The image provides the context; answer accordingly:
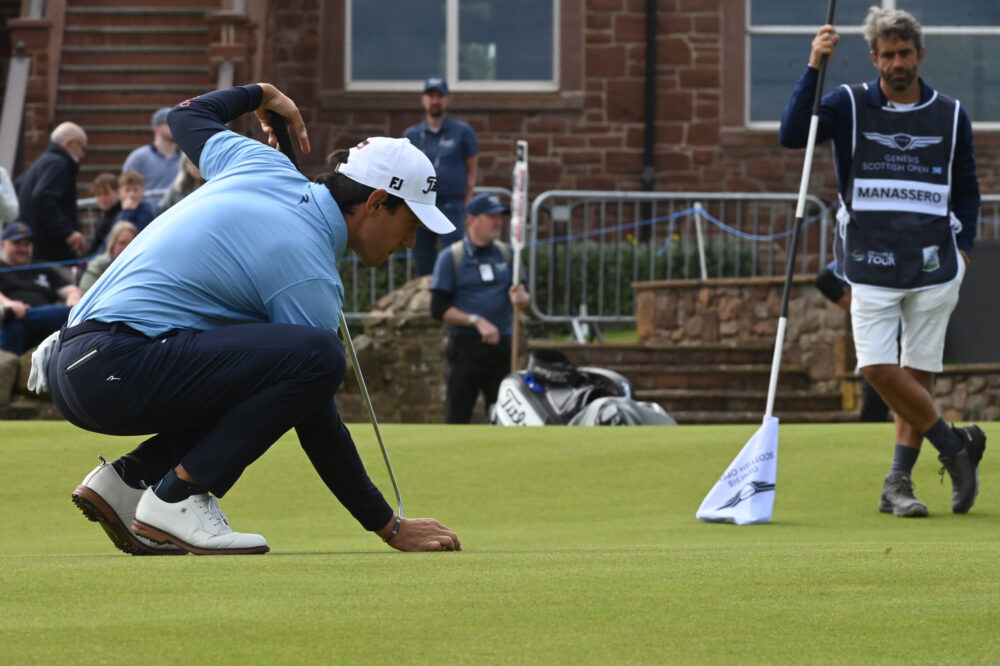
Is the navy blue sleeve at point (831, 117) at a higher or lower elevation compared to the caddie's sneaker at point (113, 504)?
Answer: higher

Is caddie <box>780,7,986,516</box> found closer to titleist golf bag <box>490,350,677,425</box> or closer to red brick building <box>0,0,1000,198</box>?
titleist golf bag <box>490,350,677,425</box>

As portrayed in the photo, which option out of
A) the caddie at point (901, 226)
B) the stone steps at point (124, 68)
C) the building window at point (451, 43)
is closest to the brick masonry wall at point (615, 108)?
the building window at point (451, 43)

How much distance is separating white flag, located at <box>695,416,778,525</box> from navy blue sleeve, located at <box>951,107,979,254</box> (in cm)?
135

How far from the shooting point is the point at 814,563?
4.75 m

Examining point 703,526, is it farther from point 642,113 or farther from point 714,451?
point 642,113

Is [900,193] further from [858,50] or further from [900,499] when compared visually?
[858,50]

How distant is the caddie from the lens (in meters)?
7.58

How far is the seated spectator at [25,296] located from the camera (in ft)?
Answer: 43.9

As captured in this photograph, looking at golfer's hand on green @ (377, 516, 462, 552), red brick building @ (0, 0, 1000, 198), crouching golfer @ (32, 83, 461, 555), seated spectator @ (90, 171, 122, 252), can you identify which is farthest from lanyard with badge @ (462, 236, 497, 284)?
crouching golfer @ (32, 83, 461, 555)

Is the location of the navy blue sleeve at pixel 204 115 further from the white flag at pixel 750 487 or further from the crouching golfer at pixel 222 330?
the white flag at pixel 750 487

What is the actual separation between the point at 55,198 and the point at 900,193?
861 cm

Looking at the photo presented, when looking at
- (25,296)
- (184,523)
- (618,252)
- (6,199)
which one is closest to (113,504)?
(184,523)

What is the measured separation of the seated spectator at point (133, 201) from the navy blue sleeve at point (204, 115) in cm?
853

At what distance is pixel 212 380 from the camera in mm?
5012
